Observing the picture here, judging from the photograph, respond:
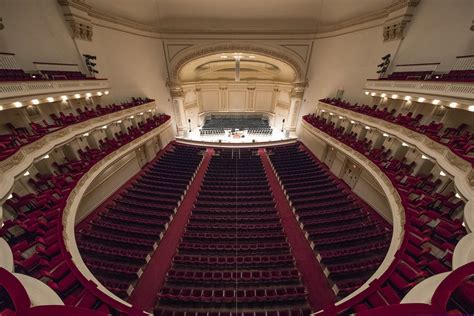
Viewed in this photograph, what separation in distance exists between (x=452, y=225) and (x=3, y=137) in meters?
17.9

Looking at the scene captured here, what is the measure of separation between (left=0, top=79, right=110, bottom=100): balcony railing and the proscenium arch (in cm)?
1074

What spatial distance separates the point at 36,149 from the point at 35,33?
8166 millimetres

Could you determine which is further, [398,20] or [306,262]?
[398,20]

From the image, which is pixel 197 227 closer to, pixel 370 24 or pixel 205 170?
pixel 205 170

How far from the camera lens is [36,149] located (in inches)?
319

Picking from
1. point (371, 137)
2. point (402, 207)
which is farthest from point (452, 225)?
point (371, 137)

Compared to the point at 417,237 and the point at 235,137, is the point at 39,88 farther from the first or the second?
the point at 235,137

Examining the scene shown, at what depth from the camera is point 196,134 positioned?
1063 inches

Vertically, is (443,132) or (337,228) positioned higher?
(443,132)

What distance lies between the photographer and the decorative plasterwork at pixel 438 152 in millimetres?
6012

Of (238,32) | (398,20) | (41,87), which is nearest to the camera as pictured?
(41,87)

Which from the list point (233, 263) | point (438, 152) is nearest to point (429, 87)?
point (438, 152)

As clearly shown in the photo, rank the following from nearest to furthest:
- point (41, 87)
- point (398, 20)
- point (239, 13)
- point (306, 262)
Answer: point (306, 262)
point (41, 87)
point (398, 20)
point (239, 13)

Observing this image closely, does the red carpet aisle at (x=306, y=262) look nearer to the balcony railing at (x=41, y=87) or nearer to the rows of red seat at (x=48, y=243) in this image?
the rows of red seat at (x=48, y=243)
